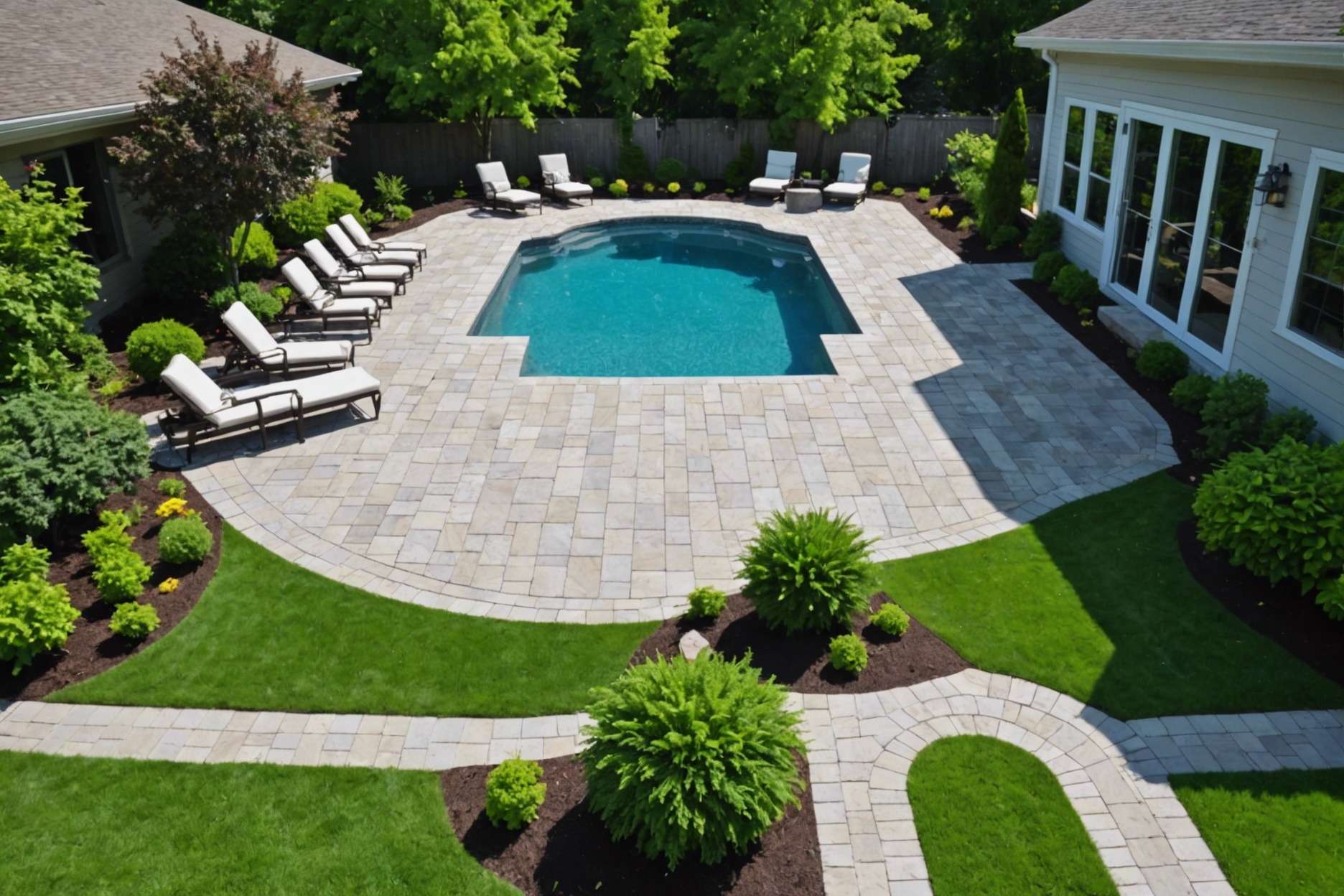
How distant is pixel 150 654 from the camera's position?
7164mm

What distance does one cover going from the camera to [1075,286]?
14547 mm

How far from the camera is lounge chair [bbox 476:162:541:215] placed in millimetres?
21281

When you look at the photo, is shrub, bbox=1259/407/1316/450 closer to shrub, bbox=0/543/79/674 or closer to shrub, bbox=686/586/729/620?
shrub, bbox=686/586/729/620

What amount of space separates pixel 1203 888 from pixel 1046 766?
3.51ft

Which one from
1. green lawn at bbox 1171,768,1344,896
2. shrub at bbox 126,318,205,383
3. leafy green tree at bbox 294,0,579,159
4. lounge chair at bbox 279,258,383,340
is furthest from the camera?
leafy green tree at bbox 294,0,579,159

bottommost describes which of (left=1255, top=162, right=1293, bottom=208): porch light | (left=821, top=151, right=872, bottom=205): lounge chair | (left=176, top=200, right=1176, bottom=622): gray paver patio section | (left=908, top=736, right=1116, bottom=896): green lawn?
(left=908, top=736, right=1116, bottom=896): green lawn

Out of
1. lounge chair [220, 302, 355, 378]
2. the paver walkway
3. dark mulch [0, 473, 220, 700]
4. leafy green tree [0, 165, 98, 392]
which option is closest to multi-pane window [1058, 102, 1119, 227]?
the paver walkway

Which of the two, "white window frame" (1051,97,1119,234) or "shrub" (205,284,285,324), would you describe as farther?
"white window frame" (1051,97,1119,234)

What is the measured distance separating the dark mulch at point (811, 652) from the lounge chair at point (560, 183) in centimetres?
1621

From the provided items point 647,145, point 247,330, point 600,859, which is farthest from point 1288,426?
point 647,145

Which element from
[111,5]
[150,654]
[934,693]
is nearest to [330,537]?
[150,654]

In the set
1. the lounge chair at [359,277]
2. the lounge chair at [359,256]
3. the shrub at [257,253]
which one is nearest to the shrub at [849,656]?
the lounge chair at [359,277]

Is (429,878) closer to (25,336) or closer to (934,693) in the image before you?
(934,693)

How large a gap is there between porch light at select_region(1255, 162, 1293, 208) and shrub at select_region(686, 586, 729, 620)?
754 centimetres
